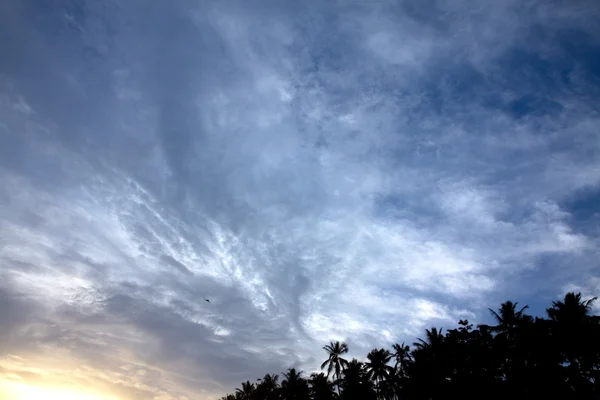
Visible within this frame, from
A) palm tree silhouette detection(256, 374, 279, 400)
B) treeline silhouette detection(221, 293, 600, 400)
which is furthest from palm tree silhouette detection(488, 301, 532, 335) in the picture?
palm tree silhouette detection(256, 374, 279, 400)

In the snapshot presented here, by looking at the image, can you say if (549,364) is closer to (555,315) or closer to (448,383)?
(555,315)

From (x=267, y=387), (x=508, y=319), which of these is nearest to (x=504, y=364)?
(x=508, y=319)

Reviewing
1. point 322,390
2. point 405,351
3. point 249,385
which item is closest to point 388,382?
point 405,351

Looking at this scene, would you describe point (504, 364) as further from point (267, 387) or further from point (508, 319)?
point (267, 387)

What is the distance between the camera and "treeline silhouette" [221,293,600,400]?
120ft

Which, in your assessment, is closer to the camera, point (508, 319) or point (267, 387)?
point (508, 319)

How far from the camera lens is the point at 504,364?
4188cm

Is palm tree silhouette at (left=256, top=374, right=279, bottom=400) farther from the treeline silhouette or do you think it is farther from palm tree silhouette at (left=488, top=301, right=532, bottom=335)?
palm tree silhouette at (left=488, top=301, right=532, bottom=335)

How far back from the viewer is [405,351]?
5691 cm

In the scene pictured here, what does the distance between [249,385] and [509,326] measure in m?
56.0

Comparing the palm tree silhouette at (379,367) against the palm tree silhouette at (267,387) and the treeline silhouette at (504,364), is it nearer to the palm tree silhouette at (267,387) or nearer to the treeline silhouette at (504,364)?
the treeline silhouette at (504,364)

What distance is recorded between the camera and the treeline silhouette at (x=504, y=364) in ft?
120

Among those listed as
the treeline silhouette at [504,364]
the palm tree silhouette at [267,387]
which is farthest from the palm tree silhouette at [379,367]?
the palm tree silhouette at [267,387]

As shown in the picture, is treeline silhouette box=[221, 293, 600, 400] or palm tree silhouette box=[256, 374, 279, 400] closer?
treeline silhouette box=[221, 293, 600, 400]
